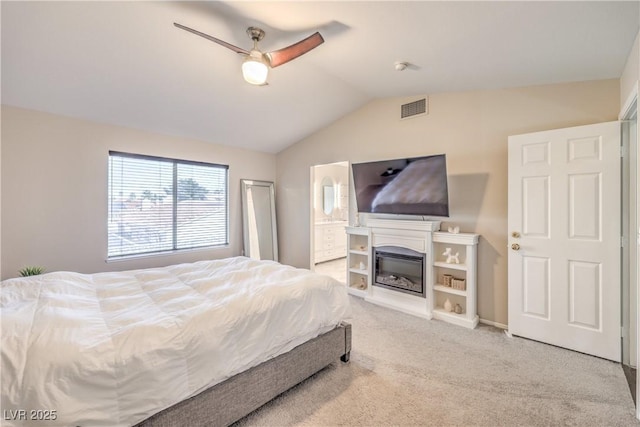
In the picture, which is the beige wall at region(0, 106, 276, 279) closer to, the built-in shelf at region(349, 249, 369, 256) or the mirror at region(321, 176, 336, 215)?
the built-in shelf at region(349, 249, 369, 256)

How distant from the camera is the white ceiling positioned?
76.9 inches

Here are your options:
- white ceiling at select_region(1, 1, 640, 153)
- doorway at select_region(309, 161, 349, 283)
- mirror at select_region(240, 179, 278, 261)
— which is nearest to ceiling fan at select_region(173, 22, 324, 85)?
white ceiling at select_region(1, 1, 640, 153)

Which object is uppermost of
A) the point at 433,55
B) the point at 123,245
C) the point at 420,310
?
the point at 433,55

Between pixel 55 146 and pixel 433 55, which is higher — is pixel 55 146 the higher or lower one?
the lower one

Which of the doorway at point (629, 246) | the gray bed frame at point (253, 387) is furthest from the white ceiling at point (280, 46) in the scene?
the gray bed frame at point (253, 387)

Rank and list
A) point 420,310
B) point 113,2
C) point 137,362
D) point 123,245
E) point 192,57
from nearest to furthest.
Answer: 1. point 137,362
2. point 113,2
3. point 192,57
4. point 420,310
5. point 123,245

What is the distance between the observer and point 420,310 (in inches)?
136

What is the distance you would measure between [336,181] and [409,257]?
438 centimetres

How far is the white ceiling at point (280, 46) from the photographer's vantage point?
1952mm

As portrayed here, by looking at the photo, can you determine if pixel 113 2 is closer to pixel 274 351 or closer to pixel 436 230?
pixel 274 351

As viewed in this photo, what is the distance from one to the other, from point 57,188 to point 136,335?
2.95 metres

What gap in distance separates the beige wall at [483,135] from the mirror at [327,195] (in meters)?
2.95

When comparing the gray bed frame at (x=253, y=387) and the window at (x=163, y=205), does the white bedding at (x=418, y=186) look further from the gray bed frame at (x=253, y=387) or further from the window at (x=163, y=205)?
the window at (x=163, y=205)

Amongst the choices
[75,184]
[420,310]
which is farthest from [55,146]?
[420,310]
